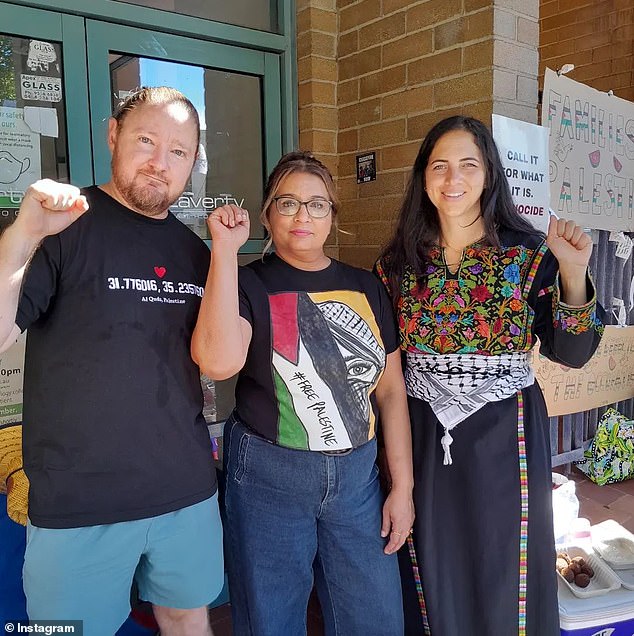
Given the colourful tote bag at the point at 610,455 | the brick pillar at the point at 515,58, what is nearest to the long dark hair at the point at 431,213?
the brick pillar at the point at 515,58

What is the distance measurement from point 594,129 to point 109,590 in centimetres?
287

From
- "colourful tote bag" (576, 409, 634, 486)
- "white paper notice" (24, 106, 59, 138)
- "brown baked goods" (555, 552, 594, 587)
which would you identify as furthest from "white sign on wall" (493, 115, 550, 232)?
"colourful tote bag" (576, 409, 634, 486)

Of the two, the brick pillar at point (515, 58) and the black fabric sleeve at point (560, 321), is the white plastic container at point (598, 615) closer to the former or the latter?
the black fabric sleeve at point (560, 321)

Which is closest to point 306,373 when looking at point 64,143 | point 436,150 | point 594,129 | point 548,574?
point 436,150

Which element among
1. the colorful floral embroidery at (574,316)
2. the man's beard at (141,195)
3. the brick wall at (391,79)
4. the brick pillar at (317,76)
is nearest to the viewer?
the man's beard at (141,195)

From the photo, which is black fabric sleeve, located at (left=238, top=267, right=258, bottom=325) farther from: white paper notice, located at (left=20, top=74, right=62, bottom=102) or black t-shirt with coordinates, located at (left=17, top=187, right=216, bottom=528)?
white paper notice, located at (left=20, top=74, right=62, bottom=102)

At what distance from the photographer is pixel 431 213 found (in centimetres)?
206

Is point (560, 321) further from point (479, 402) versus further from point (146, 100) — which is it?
point (146, 100)

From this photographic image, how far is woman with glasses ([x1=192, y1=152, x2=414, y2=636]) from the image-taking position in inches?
68.3

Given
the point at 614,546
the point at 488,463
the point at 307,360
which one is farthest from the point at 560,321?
the point at 614,546

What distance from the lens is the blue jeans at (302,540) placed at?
1742 mm

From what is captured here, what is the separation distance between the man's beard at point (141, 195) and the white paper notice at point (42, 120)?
101cm

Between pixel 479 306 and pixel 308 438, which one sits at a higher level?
pixel 479 306

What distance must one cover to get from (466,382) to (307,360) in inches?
20.0
